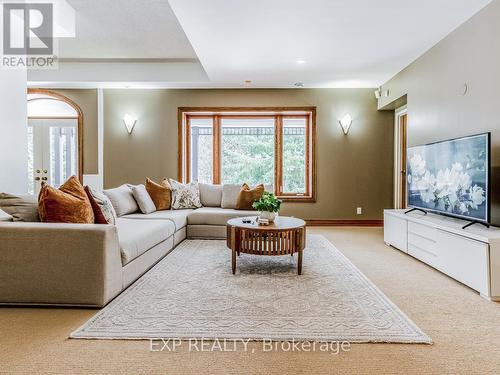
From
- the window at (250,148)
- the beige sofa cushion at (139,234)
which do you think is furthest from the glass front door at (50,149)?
the beige sofa cushion at (139,234)

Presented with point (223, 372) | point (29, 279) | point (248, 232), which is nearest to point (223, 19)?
point (248, 232)

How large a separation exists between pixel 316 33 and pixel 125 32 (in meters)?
2.58

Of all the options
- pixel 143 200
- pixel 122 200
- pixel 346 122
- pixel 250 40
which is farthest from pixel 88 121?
pixel 346 122

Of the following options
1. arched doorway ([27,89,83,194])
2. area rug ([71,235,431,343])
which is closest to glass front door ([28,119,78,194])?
arched doorway ([27,89,83,194])

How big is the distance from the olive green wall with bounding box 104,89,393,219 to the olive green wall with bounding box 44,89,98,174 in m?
0.22

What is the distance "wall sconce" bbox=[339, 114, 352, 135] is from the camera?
611 cm

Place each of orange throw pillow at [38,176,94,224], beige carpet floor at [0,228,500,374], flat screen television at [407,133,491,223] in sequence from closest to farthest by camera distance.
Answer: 1. beige carpet floor at [0,228,500,374]
2. orange throw pillow at [38,176,94,224]
3. flat screen television at [407,133,491,223]

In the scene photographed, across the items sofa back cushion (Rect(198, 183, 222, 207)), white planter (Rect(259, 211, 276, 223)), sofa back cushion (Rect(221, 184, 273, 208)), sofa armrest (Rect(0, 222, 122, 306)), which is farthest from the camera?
sofa back cushion (Rect(198, 183, 222, 207))

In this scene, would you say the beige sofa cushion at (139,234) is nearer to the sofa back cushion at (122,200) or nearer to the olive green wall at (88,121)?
the sofa back cushion at (122,200)

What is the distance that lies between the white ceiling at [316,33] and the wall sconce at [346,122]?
3.05 ft

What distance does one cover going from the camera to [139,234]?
2.98m

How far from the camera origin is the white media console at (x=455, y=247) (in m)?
2.48

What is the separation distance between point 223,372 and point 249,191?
3.50m

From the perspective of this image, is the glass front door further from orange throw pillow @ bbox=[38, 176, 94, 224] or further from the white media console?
the white media console
